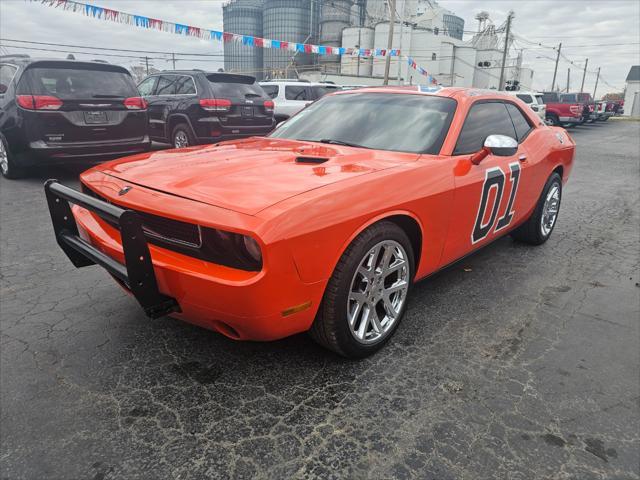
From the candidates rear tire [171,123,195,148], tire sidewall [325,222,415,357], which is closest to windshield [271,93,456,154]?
tire sidewall [325,222,415,357]

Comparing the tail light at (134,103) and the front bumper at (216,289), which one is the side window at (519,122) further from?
the tail light at (134,103)

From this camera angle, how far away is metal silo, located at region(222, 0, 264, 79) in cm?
5391

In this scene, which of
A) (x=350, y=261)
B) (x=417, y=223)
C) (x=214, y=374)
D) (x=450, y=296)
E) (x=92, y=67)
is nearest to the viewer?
(x=350, y=261)

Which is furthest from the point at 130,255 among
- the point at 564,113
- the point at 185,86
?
the point at 564,113

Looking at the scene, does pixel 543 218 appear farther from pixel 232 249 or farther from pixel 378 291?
pixel 232 249

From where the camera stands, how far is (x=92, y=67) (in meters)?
6.84

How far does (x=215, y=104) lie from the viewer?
864 centimetres

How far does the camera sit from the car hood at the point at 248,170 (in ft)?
7.09

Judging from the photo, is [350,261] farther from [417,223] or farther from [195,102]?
[195,102]

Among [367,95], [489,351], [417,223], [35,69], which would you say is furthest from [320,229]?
[35,69]

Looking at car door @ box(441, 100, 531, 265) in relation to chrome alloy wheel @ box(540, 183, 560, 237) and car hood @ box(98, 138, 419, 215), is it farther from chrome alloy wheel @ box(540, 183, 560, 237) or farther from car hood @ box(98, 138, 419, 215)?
chrome alloy wheel @ box(540, 183, 560, 237)

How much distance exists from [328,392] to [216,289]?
2.63 ft

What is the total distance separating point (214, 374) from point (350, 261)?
0.94 m

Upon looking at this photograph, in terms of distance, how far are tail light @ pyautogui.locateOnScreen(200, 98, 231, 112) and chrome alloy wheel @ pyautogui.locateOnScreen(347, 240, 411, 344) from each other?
22.6 feet
